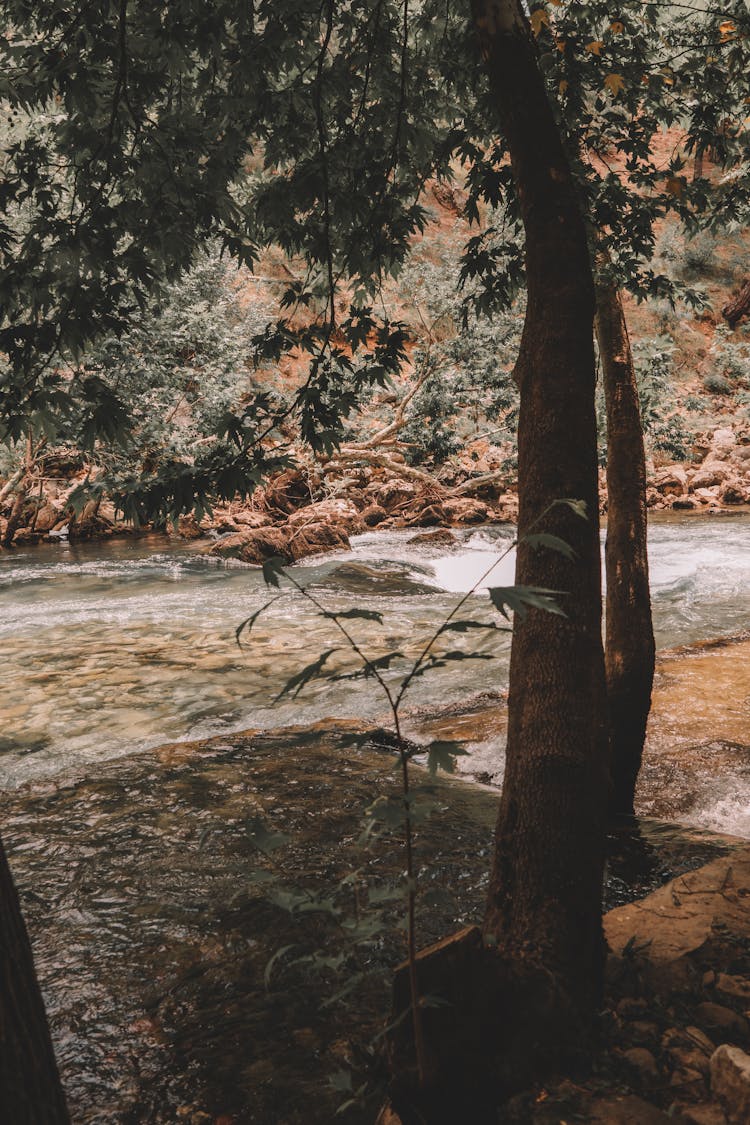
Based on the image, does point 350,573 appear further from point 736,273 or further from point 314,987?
point 736,273

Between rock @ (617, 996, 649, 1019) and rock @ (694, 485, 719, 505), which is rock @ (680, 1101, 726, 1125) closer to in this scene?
rock @ (617, 996, 649, 1019)

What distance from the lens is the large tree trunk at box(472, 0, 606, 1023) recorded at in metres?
1.93

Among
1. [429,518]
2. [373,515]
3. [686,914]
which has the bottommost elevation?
[686,914]

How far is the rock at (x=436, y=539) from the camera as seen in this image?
15453mm

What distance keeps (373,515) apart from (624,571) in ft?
50.0

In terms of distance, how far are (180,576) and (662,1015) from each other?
490 inches

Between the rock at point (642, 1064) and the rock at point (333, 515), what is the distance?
46.3ft

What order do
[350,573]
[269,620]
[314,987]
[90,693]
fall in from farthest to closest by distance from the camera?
[350,573], [269,620], [90,693], [314,987]

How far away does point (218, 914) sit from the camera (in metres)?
2.87

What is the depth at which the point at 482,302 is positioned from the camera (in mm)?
4047

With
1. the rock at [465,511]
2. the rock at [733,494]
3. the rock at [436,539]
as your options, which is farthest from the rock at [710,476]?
the rock at [436,539]

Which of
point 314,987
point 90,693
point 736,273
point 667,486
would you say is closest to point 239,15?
point 314,987

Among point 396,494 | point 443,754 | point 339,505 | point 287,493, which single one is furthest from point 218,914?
point 396,494

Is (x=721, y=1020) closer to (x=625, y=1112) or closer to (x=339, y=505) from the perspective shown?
(x=625, y=1112)
